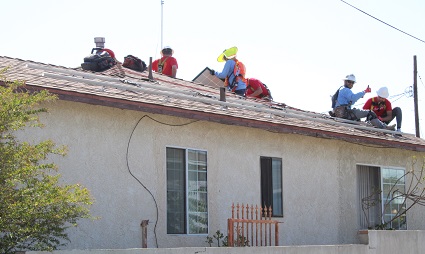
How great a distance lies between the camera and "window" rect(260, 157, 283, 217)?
16391 mm

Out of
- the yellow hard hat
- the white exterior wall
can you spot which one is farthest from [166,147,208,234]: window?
the yellow hard hat

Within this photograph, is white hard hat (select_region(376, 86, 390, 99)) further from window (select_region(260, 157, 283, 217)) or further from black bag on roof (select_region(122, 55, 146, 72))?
black bag on roof (select_region(122, 55, 146, 72))

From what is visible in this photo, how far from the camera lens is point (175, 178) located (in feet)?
47.8

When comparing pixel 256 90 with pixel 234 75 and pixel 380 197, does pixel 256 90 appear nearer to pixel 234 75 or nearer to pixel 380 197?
pixel 234 75

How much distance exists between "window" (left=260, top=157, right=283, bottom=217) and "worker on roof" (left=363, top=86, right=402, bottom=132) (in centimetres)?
502

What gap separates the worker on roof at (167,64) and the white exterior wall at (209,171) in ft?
13.3

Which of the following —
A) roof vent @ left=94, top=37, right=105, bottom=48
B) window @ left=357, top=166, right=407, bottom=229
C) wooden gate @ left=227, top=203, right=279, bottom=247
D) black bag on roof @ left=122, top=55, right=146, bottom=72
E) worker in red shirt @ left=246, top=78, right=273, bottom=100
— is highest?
roof vent @ left=94, top=37, right=105, bottom=48

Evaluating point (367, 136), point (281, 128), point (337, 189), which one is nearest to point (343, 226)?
point (337, 189)

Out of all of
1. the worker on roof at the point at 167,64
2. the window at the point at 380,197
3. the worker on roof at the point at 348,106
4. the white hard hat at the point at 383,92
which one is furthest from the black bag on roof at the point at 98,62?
the white hard hat at the point at 383,92

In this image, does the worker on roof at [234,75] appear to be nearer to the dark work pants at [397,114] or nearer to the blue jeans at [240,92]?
the blue jeans at [240,92]

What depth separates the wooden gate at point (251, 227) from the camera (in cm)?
1448

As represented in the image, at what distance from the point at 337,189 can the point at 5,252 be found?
942 centimetres

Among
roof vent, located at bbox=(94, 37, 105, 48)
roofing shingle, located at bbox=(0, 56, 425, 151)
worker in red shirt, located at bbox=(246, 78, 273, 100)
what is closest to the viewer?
roofing shingle, located at bbox=(0, 56, 425, 151)

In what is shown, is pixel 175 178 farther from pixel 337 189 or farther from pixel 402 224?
pixel 402 224
